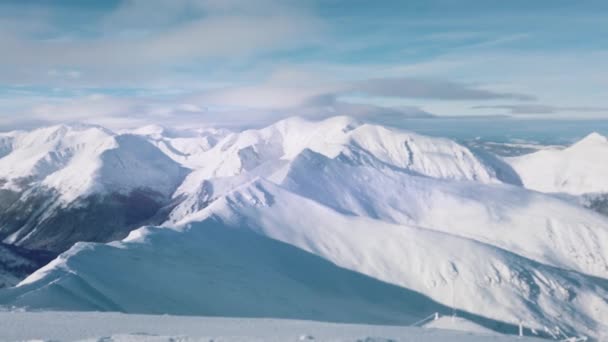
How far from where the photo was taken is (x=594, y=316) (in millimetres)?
104250

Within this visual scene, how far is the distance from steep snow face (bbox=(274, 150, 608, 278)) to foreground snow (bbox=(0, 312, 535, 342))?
13457cm

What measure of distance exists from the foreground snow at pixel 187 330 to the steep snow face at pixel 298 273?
3899 centimetres

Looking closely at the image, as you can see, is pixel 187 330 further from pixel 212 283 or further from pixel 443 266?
pixel 443 266

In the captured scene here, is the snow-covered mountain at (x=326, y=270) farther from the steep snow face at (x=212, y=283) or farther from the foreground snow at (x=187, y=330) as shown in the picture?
the foreground snow at (x=187, y=330)

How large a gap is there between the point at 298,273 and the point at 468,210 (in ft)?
317

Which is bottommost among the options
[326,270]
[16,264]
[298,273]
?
[16,264]

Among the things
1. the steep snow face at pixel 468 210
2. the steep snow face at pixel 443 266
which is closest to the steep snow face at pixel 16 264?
the steep snow face at pixel 443 266

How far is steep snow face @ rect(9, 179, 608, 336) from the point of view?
227 feet

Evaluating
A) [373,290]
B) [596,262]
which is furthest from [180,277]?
[596,262]

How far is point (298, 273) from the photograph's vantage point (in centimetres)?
9769

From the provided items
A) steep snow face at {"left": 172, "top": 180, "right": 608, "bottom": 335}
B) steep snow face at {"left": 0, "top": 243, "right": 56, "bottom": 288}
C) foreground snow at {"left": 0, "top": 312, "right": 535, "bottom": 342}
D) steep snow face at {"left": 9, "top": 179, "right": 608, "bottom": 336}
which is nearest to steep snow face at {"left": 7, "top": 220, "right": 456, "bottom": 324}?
steep snow face at {"left": 9, "top": 179, "right": 608, "bottom": 336}

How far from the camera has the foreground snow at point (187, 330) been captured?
1744 centimetres

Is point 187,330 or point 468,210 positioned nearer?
point 187,330

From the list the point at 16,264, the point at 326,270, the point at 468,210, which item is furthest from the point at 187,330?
the point at 16,264
